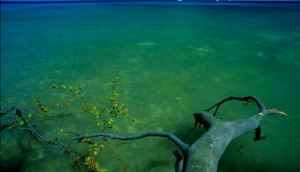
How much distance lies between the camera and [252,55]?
14.2 m

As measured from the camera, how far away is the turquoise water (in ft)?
20.1

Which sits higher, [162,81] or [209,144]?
[209,144]

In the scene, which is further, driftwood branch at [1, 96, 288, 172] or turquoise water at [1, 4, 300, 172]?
turquoise water at [1, 4, 300, 172]

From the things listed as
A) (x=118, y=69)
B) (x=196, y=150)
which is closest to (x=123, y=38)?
(x=118, y=69)

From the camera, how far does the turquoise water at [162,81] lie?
612cm

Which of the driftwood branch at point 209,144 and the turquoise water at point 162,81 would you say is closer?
the driftwood branch at point 209,144

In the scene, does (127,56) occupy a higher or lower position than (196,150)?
lower

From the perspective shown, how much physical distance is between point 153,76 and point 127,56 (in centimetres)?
393

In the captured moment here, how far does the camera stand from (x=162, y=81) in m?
10.4

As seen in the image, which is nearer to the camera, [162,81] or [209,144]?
[209,144]

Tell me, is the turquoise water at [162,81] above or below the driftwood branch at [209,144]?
below

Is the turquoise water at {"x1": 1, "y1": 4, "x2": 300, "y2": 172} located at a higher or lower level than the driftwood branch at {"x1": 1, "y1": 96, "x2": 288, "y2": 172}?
lower

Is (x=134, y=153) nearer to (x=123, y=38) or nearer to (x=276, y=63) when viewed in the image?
(x=276, y=63)

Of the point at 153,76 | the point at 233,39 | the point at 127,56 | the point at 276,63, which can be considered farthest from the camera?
the point at 233,39
